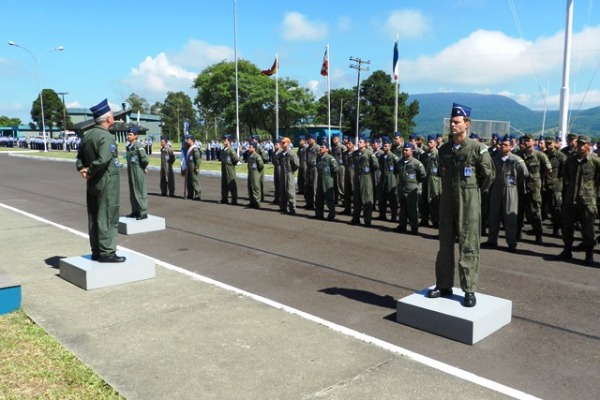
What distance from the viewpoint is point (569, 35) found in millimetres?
13859

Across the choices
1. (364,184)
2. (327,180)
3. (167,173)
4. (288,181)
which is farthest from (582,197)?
(167,173)

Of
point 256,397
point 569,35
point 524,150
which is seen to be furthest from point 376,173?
point 256,397

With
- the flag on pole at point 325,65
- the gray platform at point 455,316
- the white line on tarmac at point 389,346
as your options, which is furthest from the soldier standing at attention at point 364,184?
the flag on pole at point 325,65

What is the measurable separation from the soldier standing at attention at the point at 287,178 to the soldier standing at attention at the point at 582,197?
6569 mm

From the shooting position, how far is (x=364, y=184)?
36.2 feet

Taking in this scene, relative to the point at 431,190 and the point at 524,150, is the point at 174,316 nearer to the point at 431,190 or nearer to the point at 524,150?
the point at 431,190

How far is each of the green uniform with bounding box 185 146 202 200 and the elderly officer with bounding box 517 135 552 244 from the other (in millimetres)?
9420

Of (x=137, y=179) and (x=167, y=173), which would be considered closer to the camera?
(x=137, y=179)

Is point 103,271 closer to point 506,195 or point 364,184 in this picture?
point 364,184

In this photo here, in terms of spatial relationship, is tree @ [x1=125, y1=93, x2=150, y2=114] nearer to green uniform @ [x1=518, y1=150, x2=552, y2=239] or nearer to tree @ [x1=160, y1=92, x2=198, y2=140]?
tree @ [x1=160, y1=92, x2=198, y2=140]

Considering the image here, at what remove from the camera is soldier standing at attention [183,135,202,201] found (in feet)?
49.7

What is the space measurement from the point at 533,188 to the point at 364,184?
11.3 feet

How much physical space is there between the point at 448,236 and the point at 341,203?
971 cm

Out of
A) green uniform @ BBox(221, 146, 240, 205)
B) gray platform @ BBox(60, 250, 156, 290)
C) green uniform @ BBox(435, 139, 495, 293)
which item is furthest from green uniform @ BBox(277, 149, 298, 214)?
green uniform @ BBox(435, 139, 495, 293)
